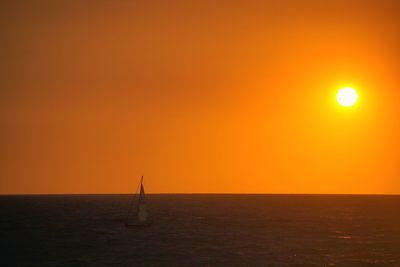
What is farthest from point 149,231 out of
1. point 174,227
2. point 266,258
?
point 266,258

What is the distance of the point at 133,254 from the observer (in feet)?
277

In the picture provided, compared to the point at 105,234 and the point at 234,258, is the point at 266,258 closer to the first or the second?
the point at 234,258

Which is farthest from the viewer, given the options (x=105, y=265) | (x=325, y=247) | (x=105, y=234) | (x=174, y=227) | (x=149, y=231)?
(x=174, y=227)

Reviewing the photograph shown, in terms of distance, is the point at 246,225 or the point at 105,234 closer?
the point at 105,234

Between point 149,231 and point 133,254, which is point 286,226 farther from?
point 133,254

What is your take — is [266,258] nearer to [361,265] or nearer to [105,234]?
[361,265]

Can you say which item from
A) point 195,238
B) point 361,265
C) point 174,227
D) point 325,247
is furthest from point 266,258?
point 174,227

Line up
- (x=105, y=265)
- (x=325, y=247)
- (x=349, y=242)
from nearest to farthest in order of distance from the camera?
(x=105, y=265) < (x=325, y=247) < (x=349, y=242)

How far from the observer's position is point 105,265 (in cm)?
7344

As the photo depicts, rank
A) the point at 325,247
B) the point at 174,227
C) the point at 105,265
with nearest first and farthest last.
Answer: the point at 105,265 → the point at 325,247 → the point at 174,227

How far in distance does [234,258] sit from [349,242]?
3245 cm

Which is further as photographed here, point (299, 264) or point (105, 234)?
point (105, 234)

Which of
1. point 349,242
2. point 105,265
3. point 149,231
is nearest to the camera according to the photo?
point 105,265

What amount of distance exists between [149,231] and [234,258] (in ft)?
153
